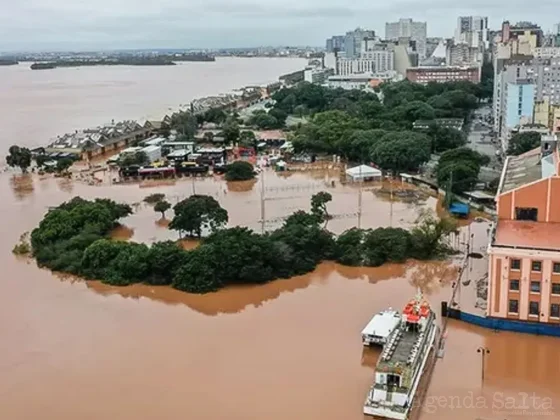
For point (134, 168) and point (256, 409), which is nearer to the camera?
point (256, 409)

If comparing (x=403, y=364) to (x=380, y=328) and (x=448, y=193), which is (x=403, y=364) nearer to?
(x=380, y=328)

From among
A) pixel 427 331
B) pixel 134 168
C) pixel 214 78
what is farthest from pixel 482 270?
pixel 214 78

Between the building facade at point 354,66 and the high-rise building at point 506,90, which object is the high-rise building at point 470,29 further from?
the high-rise building at point 506,90

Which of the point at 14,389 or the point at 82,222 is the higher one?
the point at 82,222

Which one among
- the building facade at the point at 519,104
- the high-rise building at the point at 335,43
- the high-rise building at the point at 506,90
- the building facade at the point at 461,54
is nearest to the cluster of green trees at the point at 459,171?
the high-rise building at the point at 506,90

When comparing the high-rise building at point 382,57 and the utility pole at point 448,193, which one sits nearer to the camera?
the utility pole at point 448,193

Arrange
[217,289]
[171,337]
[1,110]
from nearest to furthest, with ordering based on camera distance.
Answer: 1. [171,337]
2. [217,289]
3. [1,110]

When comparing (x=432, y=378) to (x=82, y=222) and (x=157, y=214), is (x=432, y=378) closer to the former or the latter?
(x=82, y=222)
